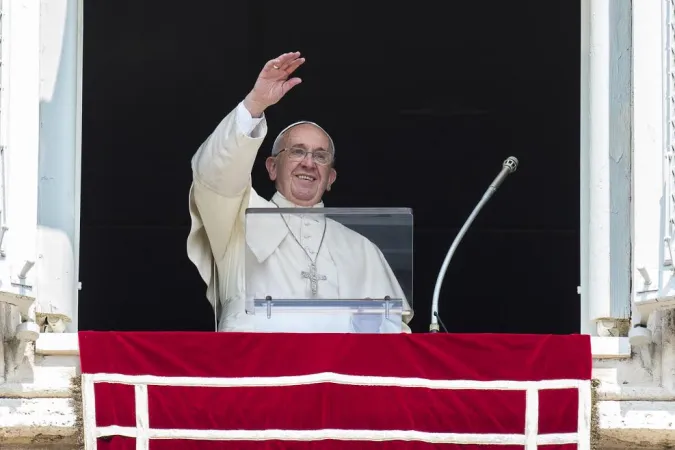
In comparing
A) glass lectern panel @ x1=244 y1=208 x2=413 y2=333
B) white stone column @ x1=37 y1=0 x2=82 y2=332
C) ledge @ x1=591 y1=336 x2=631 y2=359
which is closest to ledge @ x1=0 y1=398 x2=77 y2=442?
white stone column @ x1=37 y1=0 x2=82 y2=332

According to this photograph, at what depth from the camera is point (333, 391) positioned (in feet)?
20.0

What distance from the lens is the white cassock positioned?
6871 mm

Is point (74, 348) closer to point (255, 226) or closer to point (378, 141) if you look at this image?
point (255, 226)

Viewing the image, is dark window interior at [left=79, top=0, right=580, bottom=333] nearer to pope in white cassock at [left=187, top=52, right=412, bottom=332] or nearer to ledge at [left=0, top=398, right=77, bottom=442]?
pope in white cassock at [left=187, top=52, right=412, bottom=332]

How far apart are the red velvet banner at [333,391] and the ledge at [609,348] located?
18 cm

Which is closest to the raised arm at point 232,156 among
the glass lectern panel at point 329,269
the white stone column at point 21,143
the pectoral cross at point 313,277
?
the glass lectern panel at point 329,269

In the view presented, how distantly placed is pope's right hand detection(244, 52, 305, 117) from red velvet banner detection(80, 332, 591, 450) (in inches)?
37.9

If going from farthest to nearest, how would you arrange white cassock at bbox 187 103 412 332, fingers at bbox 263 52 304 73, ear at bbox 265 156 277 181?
ear at bbox 265 156 277 181 → white cassock at bbox 187 103 412 332 → fingers at bbox 263 52 304 73

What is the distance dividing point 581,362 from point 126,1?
3.49 meters

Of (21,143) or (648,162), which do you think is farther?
(648,162)

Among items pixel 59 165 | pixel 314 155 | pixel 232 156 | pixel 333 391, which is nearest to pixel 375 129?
pixel 314 155

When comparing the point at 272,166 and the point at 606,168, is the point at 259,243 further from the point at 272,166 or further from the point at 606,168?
the point at 606,168

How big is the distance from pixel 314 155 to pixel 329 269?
0.60 meters

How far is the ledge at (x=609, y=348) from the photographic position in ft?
20.8
